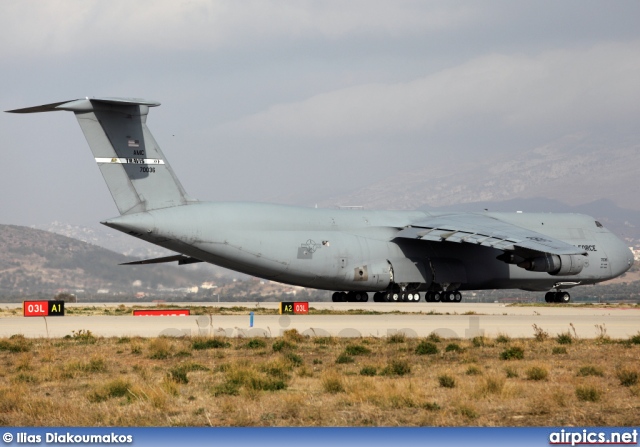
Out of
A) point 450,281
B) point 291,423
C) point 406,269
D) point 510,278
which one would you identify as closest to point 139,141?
point 406,269

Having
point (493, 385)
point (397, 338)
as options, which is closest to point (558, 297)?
point (397, 338)

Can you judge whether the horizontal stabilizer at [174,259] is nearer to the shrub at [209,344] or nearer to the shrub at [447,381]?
the shrub at [209,344]

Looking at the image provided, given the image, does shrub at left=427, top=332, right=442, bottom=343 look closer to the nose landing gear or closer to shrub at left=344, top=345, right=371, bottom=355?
shrub at left=344, top=345, right=371, bottom=355

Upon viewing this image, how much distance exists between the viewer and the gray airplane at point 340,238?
32344mm

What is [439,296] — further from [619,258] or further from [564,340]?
[564,340]

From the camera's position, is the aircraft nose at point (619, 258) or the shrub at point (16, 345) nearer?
the shrub at point (16, 345)

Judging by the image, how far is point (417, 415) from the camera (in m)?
11.3

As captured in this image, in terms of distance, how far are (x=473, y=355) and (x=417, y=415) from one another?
23.5ft

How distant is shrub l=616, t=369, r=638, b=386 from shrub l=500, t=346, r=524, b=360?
3205 millimetres

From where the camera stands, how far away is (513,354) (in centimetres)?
1764

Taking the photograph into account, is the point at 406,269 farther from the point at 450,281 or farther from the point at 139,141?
the point at 139,141

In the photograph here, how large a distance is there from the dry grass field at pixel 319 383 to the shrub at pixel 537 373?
23mm

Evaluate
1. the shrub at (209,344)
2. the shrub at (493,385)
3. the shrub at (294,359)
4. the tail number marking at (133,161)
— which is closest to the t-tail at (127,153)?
the tail number marking at (133,161)

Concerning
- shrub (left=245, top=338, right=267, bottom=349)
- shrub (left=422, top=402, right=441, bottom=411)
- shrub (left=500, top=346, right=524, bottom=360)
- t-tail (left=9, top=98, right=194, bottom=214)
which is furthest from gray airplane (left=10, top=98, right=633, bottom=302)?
shrub (left=422, top=402, right=441, bottom=411)
